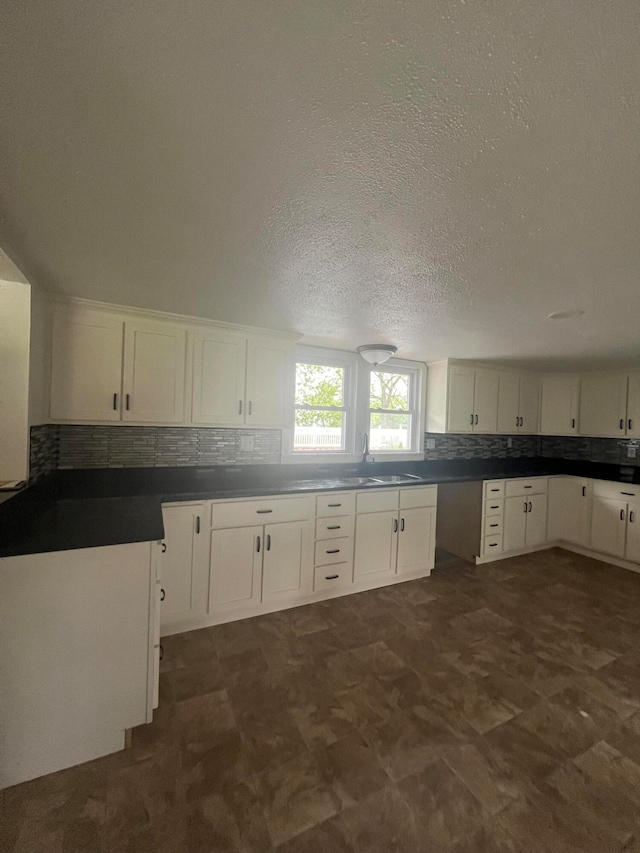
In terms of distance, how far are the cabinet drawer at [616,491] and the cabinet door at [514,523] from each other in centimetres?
81

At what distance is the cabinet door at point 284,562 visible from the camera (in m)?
2.49

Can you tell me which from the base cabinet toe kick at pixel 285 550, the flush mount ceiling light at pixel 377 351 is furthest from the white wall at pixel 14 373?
the flush mount ceiling light at pixel 377 351

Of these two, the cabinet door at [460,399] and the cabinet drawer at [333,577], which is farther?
the cabinet door at [460,399]

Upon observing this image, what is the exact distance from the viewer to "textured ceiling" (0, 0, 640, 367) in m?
0.63

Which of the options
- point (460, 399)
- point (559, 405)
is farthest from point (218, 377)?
point (559, 405)

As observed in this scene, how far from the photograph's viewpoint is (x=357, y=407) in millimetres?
3635

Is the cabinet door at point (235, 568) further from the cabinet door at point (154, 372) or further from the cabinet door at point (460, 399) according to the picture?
the cabinet door at point (460, 399)

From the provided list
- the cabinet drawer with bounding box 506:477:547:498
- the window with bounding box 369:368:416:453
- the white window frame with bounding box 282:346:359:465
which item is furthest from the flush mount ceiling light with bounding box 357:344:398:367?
the cabinet drawer with bounding box 506:477:547:498

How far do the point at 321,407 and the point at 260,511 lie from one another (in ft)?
4.60

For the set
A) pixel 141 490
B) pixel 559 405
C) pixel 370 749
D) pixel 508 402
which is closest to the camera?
pixel 370 749

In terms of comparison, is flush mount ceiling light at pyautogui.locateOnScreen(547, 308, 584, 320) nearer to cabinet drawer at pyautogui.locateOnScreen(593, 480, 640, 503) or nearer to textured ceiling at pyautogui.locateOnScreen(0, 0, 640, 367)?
textured ceiling at pyautogui.locateOnScreen(0, 0, 640, 367)

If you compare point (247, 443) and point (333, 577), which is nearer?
point (333, 577)

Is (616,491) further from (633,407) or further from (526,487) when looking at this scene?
(633,407)

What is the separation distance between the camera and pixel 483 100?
753mm
